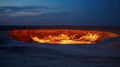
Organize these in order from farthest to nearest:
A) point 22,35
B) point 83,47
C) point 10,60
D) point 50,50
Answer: point 22,35
point 83,47
point 50,50
point 10,60

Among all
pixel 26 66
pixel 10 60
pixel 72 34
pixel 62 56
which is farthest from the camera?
pixel 72 34

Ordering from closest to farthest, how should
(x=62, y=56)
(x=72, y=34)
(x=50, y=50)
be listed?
(x=62, y=56) < (x=50, y=50) < (x=72, y=34)

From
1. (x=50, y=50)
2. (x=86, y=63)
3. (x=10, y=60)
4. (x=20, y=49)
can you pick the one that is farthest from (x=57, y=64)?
(x=20, y=49)

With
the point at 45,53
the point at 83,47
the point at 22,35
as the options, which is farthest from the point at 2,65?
the point at 22,35

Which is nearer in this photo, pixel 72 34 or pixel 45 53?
pixel 45 53

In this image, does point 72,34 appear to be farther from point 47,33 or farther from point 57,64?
point 57,64

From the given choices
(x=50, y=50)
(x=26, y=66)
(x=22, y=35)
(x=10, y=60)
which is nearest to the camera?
(x=26, y=66)

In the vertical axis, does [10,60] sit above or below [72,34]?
above

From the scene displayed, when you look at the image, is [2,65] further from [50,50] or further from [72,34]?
[72,34]

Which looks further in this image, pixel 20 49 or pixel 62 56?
pixel 20 49
